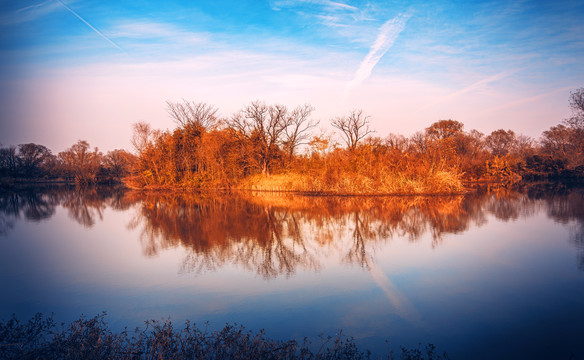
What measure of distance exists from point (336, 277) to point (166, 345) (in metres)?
3.56

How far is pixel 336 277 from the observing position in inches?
252

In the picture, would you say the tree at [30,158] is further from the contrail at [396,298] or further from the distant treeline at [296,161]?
the contrail at [396,298]

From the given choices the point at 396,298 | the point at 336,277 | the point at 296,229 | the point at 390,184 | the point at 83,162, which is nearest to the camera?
the point at 396,298

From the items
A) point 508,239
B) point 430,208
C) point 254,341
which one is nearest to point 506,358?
point 254,341

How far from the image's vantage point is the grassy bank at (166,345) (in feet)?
11.6

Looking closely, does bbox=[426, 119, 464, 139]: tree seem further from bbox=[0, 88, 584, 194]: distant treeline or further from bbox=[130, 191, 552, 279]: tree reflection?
bbox=[130, 191, 552, 279]: tree reflection

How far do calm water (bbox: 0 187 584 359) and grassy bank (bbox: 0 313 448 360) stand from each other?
0.96ft

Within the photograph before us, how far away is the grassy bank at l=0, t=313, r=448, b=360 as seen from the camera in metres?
3.53

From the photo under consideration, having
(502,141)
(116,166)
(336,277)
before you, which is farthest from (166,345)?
(502,141)

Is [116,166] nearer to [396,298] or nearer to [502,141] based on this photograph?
[396,298]

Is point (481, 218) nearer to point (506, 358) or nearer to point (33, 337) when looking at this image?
point (506, 358)

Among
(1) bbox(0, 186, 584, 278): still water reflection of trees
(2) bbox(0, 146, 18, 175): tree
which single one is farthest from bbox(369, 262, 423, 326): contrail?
(2) bbox(0, 146, 18, 175): tree

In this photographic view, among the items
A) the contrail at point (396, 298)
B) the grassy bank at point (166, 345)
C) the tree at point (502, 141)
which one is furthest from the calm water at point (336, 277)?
the tree at point (502, 141)

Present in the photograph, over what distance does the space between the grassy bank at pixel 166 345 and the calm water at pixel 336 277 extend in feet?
0.96
